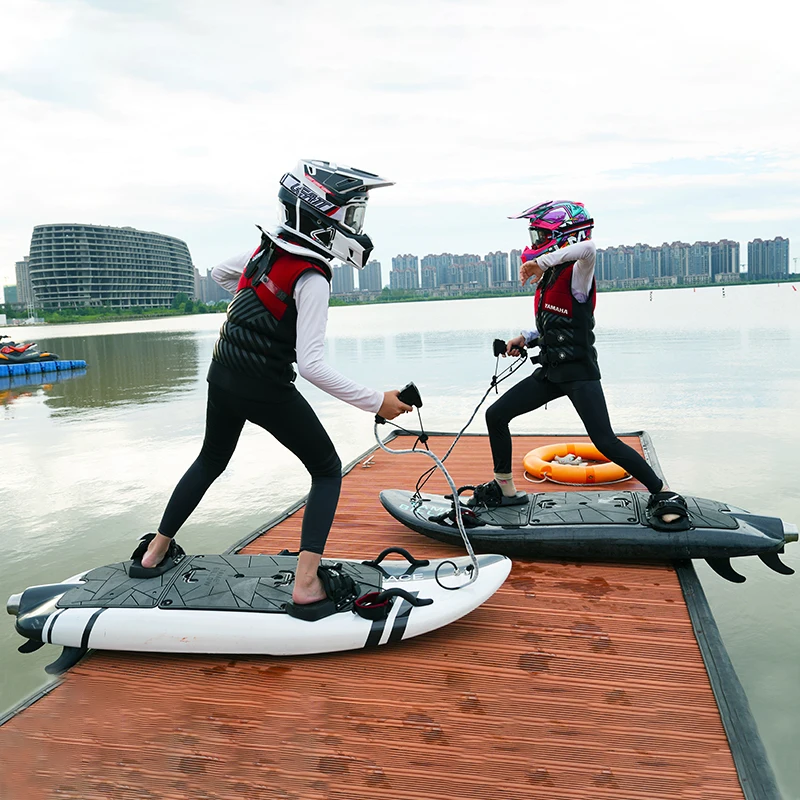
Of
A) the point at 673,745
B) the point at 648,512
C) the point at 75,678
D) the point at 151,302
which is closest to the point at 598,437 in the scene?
the point at 648,512

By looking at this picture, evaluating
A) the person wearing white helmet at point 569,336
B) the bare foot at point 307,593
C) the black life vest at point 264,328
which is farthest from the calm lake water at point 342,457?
the black life vest at point 264,328

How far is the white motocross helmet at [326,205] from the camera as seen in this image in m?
3.38

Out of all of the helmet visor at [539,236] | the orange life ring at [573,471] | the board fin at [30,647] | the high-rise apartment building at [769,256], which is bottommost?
the board fin at [30,647]

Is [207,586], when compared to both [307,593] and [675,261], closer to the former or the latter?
[307,593]

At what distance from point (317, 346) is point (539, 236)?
2189 mm

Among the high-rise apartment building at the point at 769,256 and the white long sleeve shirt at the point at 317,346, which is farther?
the high-rise apartment building at the point at 769,256

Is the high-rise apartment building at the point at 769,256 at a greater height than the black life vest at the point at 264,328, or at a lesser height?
greater

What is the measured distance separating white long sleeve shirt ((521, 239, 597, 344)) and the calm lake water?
8.05 feet

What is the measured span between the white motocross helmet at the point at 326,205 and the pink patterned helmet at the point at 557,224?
5.20 ft

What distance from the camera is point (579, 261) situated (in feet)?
15.1

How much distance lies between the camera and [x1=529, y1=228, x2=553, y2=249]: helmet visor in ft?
15.4

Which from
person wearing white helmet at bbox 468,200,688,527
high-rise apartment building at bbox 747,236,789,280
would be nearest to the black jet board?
person wearing white helmet at bbox 468,200,688,527

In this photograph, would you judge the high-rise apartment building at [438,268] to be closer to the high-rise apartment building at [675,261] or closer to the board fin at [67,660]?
the high-rise apartment building at [675,261]

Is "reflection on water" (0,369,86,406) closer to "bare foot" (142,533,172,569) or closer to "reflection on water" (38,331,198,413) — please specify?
"reflection on water" (38,331,198,413)
